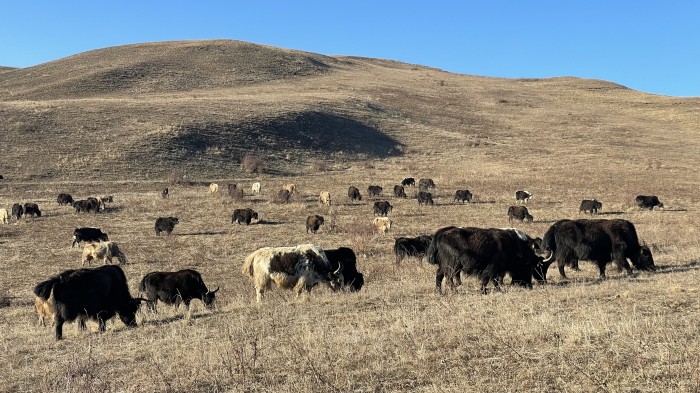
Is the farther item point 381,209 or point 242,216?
point 381,209

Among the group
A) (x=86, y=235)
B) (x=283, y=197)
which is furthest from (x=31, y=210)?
(x=283, y=197)

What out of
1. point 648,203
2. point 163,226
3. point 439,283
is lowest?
point 163,226

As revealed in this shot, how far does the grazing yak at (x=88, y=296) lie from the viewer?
956cm

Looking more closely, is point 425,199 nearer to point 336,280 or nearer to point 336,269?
point 336,269

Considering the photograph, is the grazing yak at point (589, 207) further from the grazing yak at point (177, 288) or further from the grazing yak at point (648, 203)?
the grazing yak at point (177, 288)

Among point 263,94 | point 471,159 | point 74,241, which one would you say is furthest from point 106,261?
point 263,94

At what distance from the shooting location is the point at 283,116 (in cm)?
6462

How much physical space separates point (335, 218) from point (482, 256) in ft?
56.9

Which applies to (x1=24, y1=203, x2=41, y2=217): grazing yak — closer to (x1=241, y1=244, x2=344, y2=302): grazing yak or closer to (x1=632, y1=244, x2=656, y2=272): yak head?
(x1=241, y1=244, x2=344, y2=302): grazing yak

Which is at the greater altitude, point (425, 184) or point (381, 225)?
point (425, 184)

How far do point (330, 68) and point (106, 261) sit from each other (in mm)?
95877

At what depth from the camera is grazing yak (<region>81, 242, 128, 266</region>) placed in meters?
19.1

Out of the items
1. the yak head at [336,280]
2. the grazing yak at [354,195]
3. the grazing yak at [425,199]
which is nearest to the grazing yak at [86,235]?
the yak head at [336,280]

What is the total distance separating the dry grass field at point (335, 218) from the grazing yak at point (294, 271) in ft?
1.18
